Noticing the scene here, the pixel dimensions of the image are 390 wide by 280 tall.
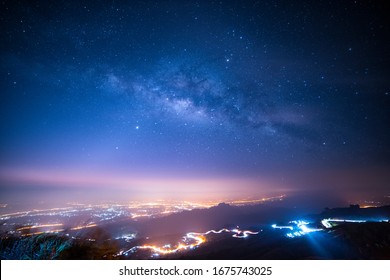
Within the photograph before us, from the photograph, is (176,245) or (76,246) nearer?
(76,246)

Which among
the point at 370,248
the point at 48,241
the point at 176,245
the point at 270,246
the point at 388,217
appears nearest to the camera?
the point at 48,241
